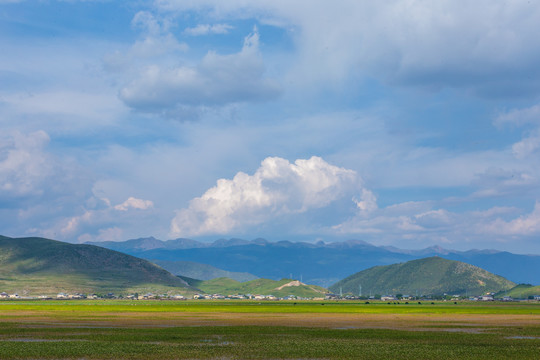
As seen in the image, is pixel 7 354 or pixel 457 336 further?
pixel 457 336

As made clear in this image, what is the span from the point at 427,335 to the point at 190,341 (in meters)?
39.3

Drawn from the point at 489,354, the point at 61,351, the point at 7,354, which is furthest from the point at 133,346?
the point at 489,354

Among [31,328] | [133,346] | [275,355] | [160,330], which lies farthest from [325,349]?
[31,328]

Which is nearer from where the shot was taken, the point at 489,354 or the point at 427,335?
the point at 489,354

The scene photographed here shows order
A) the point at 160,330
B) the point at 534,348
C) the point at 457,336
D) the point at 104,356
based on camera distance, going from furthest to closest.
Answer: the point at 160,330
the point at 457,336
the point at 534,348
the point at 104,356

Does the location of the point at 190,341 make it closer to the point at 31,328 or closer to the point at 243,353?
the point at 243,353

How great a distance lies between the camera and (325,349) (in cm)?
7475

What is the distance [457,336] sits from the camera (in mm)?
95812

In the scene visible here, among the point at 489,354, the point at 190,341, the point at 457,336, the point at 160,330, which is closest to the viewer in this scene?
the point at 489,354

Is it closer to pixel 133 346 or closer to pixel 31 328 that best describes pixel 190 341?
pixel 133 346

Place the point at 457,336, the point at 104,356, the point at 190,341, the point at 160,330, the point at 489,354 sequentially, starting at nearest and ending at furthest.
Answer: the point at 104,356 < the point at 489,354 < the point at 190,341 < the point at 457,336 < the point at 160,330

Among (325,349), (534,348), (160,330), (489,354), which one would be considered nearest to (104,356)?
(325,349)

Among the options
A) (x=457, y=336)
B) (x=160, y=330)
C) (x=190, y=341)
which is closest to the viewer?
(x=190, y=341)

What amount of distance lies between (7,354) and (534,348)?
63.5 meters
